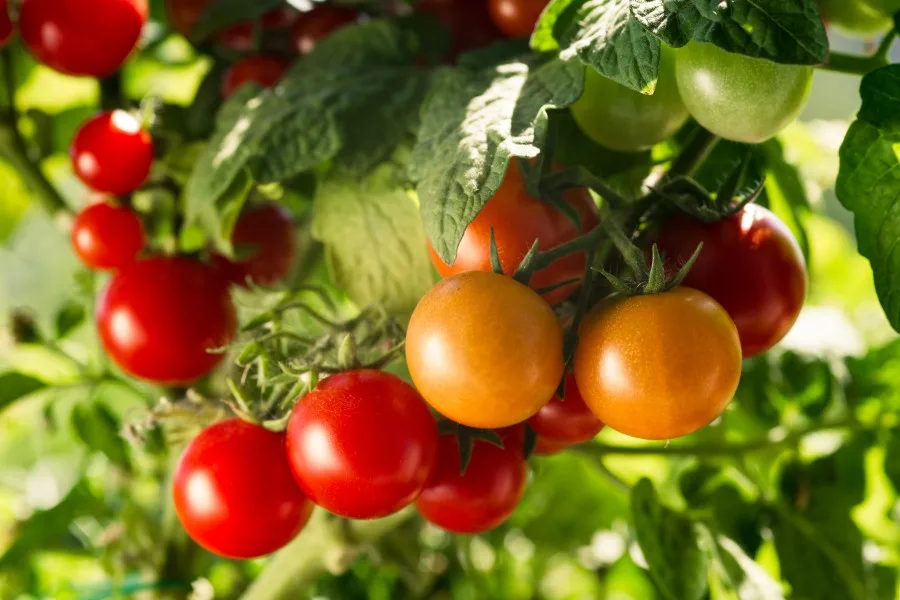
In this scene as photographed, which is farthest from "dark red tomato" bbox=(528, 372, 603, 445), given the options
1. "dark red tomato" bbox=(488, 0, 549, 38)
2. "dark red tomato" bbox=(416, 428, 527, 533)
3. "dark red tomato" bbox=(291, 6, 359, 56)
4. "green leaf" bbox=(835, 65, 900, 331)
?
"dark red tomato" bbox=(291, 6, 359, 56)

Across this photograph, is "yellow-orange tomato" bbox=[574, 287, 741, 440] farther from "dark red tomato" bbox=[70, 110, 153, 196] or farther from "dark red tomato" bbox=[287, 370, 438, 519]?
"dark red tomato" bbox=[70, 110, 153, 196]

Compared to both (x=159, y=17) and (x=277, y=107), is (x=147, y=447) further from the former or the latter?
(x=159, y=17)

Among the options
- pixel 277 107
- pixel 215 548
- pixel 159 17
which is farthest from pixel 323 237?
pixel 159 17

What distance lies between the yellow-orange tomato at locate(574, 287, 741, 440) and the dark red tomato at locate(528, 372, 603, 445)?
0.18 feet

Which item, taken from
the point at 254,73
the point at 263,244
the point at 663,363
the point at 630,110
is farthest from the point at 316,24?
the point at 663,363

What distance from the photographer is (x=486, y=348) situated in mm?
278

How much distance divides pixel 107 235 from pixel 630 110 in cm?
37

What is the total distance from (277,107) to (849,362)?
47 centimetres

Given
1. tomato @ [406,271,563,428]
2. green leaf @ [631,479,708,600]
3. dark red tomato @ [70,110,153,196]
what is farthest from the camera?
dark red tomato @ [70,110,153,196]

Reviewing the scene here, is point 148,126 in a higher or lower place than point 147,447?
higher

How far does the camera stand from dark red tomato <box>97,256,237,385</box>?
1.76ft

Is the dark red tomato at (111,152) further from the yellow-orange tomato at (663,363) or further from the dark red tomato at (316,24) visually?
the yellow-orange tomato at (663,363)

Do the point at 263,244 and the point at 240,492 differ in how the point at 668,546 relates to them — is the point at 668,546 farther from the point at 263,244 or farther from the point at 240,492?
the point at 263,244

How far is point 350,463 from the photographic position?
0.32 metres
